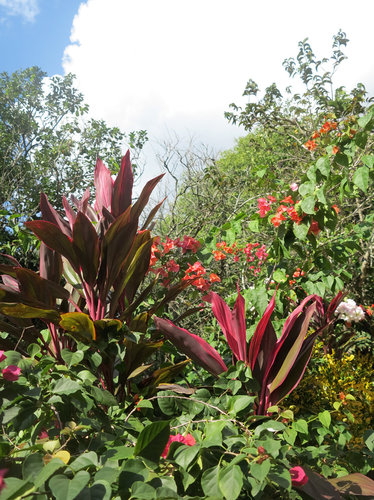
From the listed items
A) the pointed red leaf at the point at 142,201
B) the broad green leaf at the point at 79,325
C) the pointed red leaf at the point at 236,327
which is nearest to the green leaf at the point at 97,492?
the broad green leaf at the point at 79,325

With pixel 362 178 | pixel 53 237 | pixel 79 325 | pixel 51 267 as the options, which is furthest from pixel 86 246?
pixel 362 178

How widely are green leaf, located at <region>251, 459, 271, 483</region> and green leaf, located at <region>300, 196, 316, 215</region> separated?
54.0 inches

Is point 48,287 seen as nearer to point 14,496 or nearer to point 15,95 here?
point 14,496

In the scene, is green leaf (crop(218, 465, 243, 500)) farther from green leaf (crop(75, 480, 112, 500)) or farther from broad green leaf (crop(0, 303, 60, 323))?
broad green leaf (crop(0, 303, 60, 323))

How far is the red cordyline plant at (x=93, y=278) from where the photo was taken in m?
1.47

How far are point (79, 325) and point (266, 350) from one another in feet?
2.47

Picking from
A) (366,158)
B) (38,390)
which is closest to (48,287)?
(38,390)

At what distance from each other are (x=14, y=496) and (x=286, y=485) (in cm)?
53

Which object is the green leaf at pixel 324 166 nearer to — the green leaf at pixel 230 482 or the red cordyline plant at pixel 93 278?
the red cordyline plant at pixel 93 278

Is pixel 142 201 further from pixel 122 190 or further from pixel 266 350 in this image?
pixel 266 350

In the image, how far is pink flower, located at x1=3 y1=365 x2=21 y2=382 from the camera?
0.96 m

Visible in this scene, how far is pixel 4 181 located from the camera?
7234 millimetres

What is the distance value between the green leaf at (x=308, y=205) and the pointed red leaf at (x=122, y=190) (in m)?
0.86

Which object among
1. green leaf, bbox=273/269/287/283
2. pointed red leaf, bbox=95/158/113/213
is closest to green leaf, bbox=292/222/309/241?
green leaf, bbox=273/269/287/283
